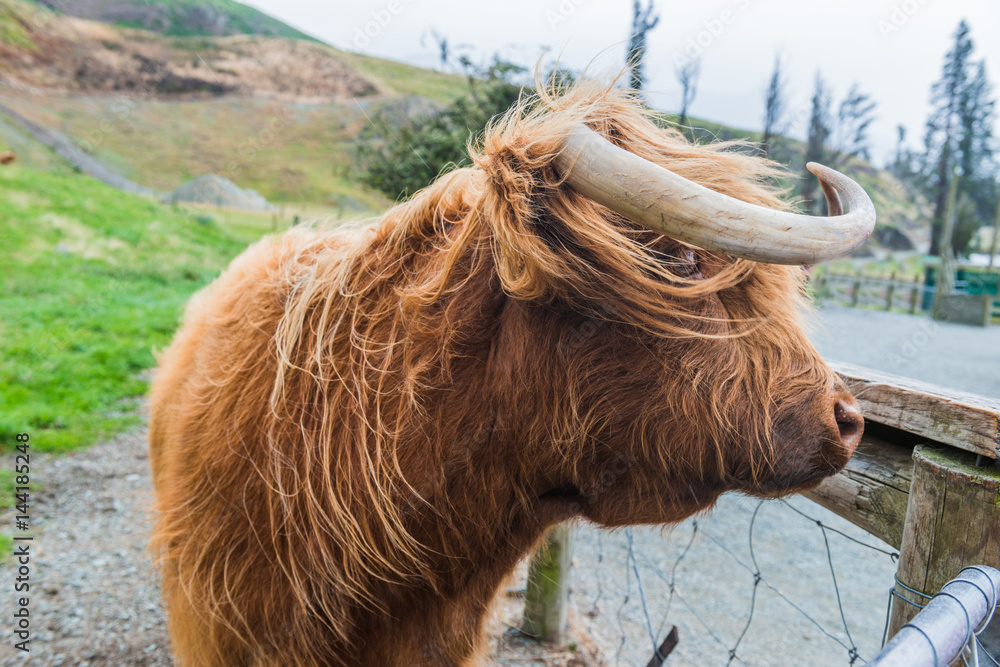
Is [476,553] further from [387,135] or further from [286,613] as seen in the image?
[387,135]

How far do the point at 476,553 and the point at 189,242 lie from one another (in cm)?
1573

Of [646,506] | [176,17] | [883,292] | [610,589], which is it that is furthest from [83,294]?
[883,292]

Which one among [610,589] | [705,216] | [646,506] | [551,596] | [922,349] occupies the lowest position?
[610,589]

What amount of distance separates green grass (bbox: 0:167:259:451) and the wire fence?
17.7ft

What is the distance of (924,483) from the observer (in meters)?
1.24

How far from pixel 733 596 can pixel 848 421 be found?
4.29 metres

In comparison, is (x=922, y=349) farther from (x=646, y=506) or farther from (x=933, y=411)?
(x=646, y=506)

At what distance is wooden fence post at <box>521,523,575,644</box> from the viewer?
11.4 ft

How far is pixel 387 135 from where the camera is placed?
6844 millimetres

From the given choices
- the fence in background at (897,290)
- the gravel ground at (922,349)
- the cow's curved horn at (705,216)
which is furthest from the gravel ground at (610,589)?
the fence in background at (897,290)

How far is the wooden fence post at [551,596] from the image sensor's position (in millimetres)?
3480

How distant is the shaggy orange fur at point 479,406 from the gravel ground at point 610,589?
0.72m

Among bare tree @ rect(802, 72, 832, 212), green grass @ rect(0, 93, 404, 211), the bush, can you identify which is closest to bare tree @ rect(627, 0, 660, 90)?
the bush

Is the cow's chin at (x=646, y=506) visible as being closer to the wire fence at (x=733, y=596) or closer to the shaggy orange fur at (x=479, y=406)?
the shaggy orange fur at (x=479, y=406)
